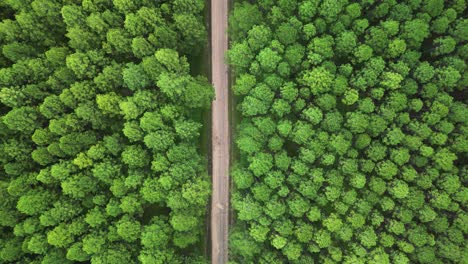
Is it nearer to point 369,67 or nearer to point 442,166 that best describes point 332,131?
point 369,67

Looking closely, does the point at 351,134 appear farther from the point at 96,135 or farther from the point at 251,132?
the point at 96,135

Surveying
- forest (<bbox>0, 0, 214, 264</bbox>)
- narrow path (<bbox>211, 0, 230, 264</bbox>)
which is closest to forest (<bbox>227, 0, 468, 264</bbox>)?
narrow path (<bbox>211, 0, 230, 264</bbox>)

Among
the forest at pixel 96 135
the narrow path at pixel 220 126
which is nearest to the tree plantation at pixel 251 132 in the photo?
the forest at pixel 96 135

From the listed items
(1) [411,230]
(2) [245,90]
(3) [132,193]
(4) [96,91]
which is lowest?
(3) [132,193]

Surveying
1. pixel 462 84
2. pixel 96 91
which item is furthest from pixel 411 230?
pixel 96 91

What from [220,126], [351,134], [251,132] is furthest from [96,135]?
[351,134]

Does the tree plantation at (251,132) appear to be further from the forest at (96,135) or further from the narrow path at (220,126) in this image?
the narrow path at (220,126)
